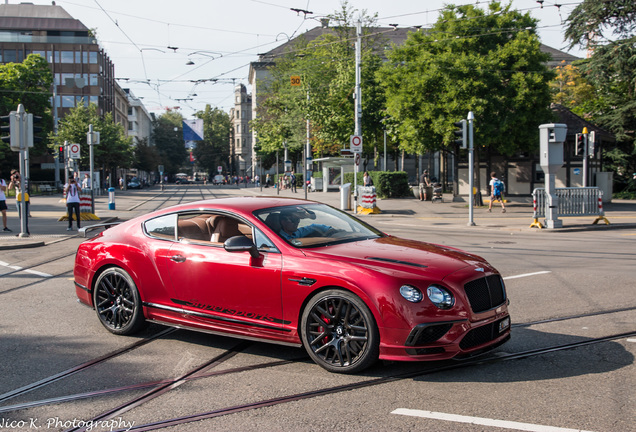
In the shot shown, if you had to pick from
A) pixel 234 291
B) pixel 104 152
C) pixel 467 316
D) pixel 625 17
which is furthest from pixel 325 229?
pixel 104 152

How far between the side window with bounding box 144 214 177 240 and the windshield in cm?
97

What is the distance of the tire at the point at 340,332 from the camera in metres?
4.82

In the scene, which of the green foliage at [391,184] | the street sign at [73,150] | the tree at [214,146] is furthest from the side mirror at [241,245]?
the tree at [214,146]

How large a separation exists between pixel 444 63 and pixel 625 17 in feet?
50.2

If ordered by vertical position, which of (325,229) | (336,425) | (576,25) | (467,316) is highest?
(576,25)

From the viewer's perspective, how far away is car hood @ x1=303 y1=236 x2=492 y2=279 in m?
4.89

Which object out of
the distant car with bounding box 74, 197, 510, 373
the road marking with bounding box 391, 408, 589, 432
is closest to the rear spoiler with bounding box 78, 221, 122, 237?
the distant car with bounding box 74, 197, 510, 373

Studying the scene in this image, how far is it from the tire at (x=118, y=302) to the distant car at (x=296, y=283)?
0.01 m

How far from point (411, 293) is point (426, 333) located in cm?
32

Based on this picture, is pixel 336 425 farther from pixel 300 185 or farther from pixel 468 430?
pixel 300 185

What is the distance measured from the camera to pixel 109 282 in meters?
6.39

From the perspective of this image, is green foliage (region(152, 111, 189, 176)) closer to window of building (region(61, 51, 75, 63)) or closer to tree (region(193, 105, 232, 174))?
tree (region(193, 105, 232, 174))

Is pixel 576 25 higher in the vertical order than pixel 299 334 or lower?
higher

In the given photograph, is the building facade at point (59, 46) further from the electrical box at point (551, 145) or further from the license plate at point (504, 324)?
the license plate at point (504, 324)
